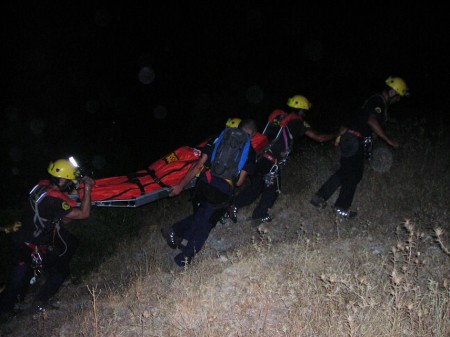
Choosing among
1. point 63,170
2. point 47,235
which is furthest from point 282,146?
point 47,235

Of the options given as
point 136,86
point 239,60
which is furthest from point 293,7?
point 136,86

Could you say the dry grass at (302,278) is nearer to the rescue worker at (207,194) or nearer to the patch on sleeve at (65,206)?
the rescue worker at (207,194)

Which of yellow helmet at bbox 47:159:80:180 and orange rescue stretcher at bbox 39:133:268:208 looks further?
orange rescue stretcher at bbox 39:133:268:208

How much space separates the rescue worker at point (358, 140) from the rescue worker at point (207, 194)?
1585 millimetres

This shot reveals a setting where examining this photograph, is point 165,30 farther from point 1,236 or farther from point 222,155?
point 222,155

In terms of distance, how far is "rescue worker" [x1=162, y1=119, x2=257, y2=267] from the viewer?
228 inches

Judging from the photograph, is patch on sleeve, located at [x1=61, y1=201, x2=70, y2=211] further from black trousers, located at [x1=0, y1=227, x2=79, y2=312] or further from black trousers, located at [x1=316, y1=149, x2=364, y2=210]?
black trousers, located at [x1=316, y1=149, x2=364, y2=210]

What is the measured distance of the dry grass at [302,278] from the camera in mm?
3715

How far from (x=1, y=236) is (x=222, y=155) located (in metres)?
5.98

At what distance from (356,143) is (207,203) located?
7.86ft

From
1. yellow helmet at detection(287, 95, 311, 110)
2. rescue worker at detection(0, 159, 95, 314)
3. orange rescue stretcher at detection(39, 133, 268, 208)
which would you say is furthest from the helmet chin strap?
yellow helmet at detection(287, 95, 311, 110)

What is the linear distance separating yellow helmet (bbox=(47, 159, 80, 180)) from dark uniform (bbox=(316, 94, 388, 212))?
3.84 meters

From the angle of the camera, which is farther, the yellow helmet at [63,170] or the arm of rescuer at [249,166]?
the arm of rescuer at [249,166]

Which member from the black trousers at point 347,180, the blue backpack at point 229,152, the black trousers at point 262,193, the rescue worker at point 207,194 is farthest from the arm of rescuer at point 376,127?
the blue backpack at point 229,152
